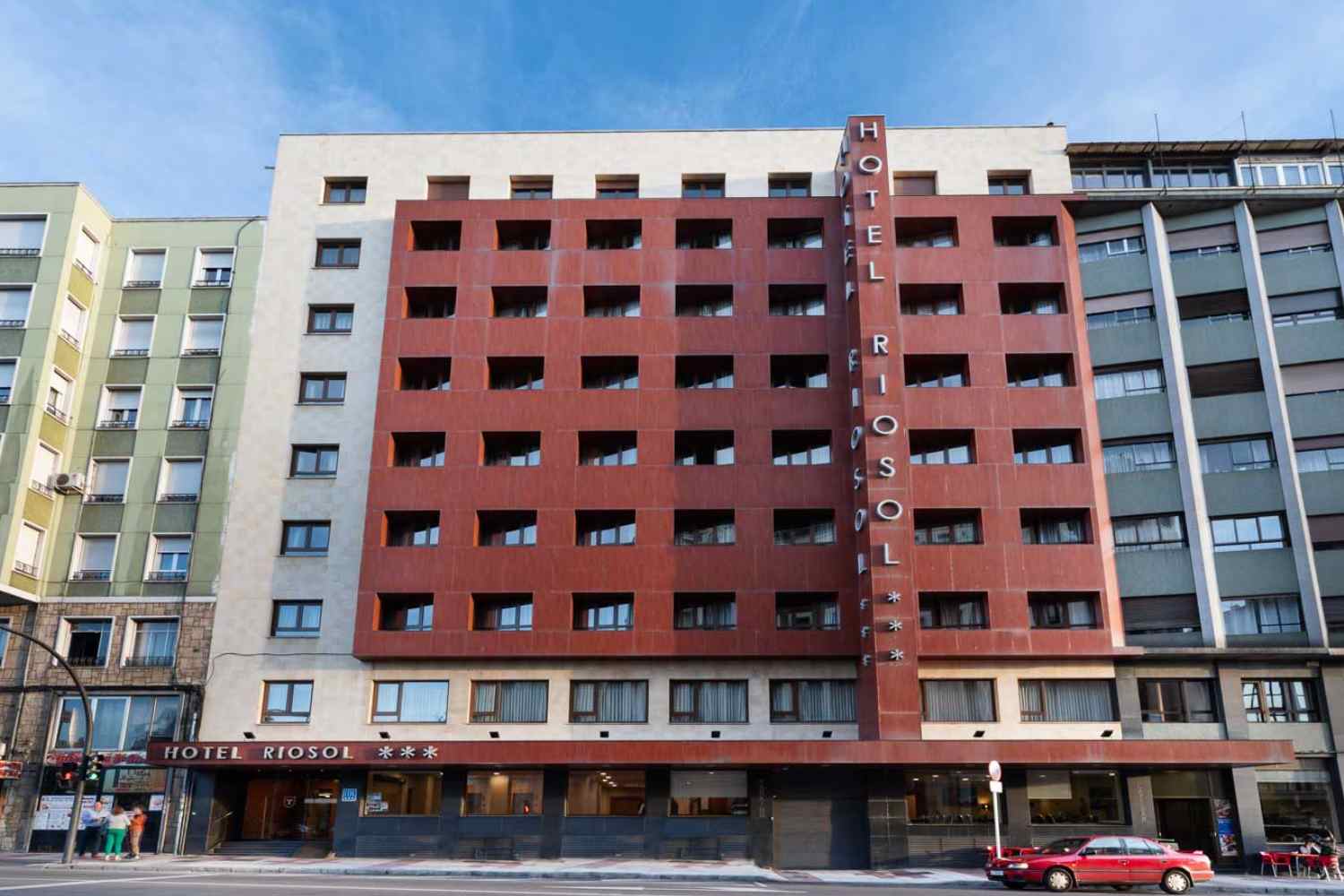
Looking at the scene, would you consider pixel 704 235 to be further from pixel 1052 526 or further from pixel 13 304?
pixel 13 304

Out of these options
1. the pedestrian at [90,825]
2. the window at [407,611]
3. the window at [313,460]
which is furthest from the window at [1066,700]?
the pedestrian at [90,825]

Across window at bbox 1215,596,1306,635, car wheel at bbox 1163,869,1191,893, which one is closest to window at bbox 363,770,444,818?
car wheel at bbox 1163,869,1191,893

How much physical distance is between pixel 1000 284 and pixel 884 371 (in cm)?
728

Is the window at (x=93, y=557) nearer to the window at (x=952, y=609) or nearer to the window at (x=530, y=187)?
the window at (x=530, y=187)

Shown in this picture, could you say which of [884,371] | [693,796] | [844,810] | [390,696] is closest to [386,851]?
[390,696]

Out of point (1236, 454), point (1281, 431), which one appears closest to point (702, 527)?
point (1236, 454)

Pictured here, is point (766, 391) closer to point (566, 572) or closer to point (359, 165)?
point (566, 572)

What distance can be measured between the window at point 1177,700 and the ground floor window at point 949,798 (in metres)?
6.73

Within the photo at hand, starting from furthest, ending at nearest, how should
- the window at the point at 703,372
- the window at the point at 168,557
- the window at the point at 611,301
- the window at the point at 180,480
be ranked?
1. the window at the point at 611,301
2. the window at the point at 703,372
3. the window at the point at 180,480
4. the window at the point at 168,557

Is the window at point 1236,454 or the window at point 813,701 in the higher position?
the window at point 1236,454

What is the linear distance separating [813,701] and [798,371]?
13106mm

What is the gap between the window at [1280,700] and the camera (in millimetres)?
37812

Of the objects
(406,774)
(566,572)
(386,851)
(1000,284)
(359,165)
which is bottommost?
(386,851)

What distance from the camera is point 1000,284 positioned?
42625mm
